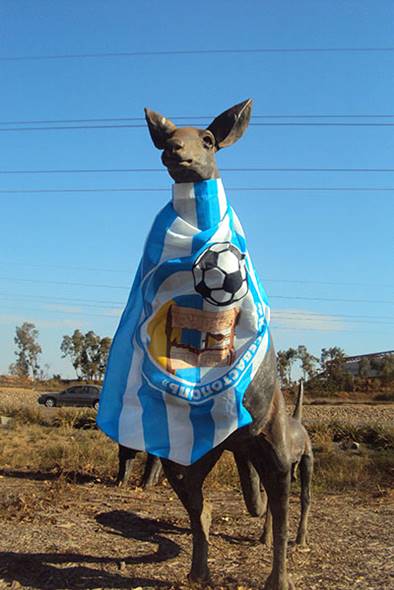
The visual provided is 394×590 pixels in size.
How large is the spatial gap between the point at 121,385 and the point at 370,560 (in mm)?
2859

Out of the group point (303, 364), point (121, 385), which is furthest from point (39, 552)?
point (303, 364)

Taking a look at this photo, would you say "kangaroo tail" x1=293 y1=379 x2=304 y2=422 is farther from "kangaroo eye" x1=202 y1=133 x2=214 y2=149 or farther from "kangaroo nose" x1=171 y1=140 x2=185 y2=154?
"kangaroo nose" x1=171 y1=140 x2=185 y2=154

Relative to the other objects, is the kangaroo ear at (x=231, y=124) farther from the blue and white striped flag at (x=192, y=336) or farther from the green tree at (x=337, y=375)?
the green tree at (x=337, y=375)

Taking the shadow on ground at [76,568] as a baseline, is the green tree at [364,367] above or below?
above

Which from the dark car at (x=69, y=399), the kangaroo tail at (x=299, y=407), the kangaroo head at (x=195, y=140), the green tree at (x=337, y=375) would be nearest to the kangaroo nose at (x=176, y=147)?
the kangaroo head at (x=195, y=140)

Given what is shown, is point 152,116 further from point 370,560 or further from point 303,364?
point 303,364

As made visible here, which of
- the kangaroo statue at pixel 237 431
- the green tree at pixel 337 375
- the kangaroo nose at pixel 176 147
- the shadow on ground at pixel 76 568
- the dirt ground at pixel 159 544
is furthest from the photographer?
the green tree at pixel 337 375

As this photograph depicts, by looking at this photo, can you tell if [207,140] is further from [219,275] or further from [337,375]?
[337,375]

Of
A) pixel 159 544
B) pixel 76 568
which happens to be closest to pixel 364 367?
pixel 159 544

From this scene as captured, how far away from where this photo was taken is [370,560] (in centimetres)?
584

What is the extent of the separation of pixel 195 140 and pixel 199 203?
1.39ft

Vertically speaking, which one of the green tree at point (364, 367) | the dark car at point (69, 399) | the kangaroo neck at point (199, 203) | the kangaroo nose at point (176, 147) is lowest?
the dark car at point (69, 399)

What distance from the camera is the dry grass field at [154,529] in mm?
5270

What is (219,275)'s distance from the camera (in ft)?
14.4
